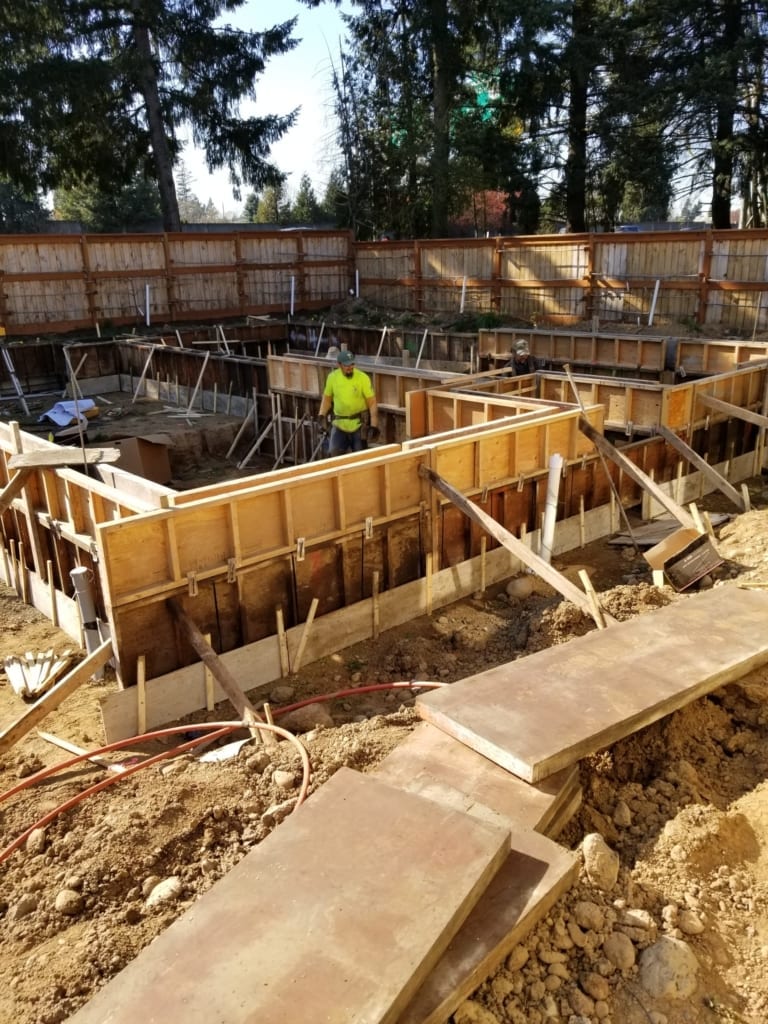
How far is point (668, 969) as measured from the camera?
12.7ft

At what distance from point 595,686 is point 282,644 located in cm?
354

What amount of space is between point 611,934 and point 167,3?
35.5 metres

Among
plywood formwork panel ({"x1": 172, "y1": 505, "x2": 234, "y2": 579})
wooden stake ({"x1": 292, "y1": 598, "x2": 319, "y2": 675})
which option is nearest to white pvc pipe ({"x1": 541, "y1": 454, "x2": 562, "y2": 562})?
wooden stake ({"x1": 292, "y1": 598, "x2": 319, "y2": 675})

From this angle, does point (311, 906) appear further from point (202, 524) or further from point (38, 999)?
point (202, 524)

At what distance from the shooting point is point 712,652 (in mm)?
6285

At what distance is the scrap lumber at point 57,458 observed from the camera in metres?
8.99

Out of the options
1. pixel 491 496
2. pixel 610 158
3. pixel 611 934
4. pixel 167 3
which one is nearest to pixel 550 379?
pixel 491 496

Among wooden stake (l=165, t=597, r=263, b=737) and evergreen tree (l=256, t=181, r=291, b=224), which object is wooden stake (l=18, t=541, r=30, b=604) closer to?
wooden stake (l=165, t=597, r=263, b=737)

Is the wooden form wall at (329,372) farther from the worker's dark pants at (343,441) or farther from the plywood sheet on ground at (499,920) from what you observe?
the plywood sheet on ground at (499,920)

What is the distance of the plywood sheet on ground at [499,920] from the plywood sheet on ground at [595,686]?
0.68 metres

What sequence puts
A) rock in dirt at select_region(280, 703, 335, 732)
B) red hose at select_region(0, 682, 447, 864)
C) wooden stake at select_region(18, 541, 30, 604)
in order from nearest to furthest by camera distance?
1. red hose at select_region(0, 682, 447, 864)
2. rock in dirt at select_region(280, 703, 335, 732)
3. wooden stake at select_region(18, 541, 30, 604)

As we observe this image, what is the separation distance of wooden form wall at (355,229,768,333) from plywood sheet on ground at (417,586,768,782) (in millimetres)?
16034

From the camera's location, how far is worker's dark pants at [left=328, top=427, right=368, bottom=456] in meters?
12.2

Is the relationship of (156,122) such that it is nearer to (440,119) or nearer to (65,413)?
(440,119)
